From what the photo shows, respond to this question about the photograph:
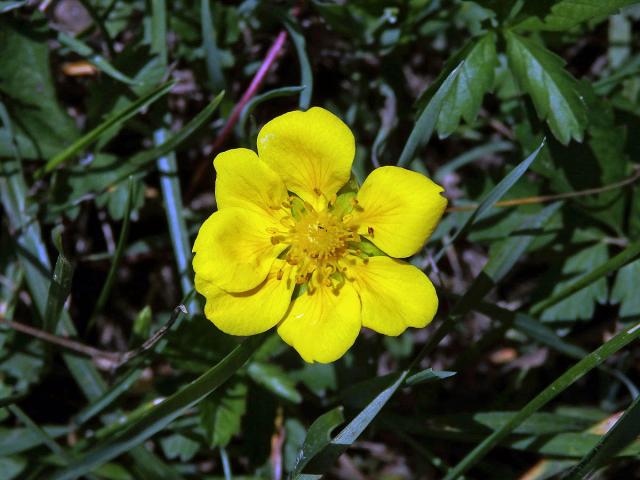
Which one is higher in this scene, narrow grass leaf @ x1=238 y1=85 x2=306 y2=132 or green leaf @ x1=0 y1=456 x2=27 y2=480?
narrow grass leaf @ x1=238 y1=85 x2=306 y2=132

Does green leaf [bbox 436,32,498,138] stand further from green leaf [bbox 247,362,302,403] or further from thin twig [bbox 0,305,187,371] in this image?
thin twig [bbox 0,305,187,371]

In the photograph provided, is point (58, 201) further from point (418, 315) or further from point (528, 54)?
point (528, 54)

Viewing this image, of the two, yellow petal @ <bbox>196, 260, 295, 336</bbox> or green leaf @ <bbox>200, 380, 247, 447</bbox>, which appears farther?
green leaf @ <bbox>200, 380, 247, 447</bbox>

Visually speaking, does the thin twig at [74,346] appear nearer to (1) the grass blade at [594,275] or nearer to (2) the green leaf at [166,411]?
(2) the green leaf at [166,411]

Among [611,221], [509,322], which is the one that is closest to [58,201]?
[509,322]

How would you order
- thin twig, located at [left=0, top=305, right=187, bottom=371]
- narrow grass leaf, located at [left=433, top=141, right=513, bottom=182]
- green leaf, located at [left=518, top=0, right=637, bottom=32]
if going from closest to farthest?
green leaf, located at [left=518, top=0, right=637, bottom=32], thin twig, located at [left=0, top=305, right=187, bottom=371], narrow grass leaf, located at [left=433, top=141, right=513, bottom=182]

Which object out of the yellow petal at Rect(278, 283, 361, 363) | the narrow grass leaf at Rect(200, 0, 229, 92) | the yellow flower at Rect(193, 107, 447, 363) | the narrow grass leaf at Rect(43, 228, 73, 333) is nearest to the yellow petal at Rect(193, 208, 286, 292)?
the yellow flower at Rect(193, 107, 447, 363)

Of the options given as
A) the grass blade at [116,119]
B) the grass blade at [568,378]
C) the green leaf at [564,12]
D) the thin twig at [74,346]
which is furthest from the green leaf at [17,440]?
the green leaf at [564,12]

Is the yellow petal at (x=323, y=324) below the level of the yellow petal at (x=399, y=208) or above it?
below
